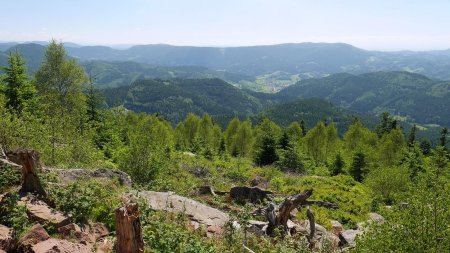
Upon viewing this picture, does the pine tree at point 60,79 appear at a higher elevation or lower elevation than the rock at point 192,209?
higher

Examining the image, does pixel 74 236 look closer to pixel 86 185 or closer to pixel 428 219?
pixel 86 185

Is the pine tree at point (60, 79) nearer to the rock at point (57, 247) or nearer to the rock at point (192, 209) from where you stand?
the rock at point (192, 209)

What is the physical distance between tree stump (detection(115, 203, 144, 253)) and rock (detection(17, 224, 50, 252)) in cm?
210

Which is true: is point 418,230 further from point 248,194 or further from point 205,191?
point 205,191

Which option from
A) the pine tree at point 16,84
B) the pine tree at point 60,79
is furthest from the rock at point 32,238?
the pine tree at point 60,79

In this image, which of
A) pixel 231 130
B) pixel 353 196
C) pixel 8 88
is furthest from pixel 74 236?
pixel 231 130

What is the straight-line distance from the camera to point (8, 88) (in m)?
30.6

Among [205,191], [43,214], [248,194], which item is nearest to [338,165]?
[248,194]

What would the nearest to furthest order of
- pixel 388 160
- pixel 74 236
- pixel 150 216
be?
pixel 74 236
pixel 150 216
pixel 388 160

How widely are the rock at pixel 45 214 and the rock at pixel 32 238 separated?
34.7 inches

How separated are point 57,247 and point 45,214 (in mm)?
2222

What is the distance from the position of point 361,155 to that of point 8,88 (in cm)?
3999

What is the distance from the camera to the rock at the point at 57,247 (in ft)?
27.1

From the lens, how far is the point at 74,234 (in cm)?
986
